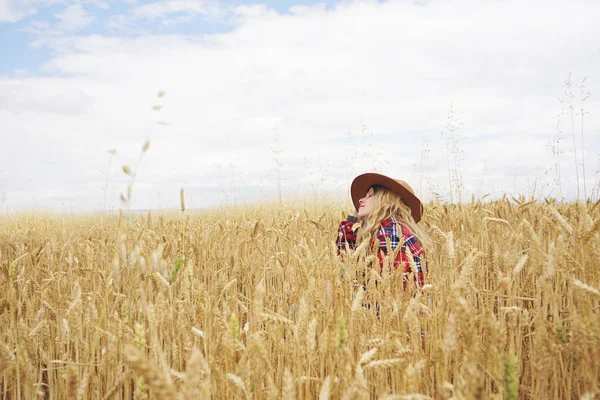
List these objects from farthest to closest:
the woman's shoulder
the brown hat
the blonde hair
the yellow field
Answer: the brown hat, the blonde hair, the woman's shoulder, the yellow field

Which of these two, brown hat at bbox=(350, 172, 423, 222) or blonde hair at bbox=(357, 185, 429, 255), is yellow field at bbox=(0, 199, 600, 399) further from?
brown hat at bbox=(350, 172, 423, 222)

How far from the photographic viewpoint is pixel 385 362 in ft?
3.80

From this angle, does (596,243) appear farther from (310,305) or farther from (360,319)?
(310,305)

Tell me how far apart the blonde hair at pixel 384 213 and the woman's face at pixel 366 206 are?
0.02 metres

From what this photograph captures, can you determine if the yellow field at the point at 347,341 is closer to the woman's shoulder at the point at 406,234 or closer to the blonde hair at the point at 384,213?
the woman's shoulder at the point at 406,234

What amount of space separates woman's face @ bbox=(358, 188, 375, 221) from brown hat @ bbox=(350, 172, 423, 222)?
10 cm

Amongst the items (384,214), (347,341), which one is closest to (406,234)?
(384,214)

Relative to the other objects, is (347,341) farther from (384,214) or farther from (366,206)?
(366,206)

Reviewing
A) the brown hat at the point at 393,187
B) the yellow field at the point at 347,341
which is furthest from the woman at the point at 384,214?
the yellow field at the point at 347,341

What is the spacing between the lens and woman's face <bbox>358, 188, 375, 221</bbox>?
351 centimetres

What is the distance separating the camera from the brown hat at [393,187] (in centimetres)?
345

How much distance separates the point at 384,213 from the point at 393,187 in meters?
0.21

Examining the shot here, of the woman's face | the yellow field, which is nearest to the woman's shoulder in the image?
the woman's face

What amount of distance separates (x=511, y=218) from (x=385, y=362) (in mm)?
3563
